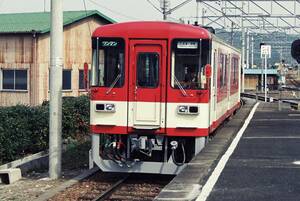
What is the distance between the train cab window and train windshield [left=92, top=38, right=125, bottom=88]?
0.33 meters

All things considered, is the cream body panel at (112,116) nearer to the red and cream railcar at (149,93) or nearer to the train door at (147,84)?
the red and cream railcar at (149,93)

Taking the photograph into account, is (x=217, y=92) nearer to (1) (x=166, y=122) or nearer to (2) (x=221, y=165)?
(1) (x=166, y=122)

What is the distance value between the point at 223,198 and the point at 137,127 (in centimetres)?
455

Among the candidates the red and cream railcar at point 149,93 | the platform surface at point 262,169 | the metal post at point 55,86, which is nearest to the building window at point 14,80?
the platform surface at point 262,169

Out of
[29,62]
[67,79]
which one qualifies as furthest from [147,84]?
[67,79]

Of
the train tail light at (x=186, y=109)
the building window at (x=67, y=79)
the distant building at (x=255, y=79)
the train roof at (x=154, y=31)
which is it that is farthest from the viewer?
the distant building at (x=255, y=79)

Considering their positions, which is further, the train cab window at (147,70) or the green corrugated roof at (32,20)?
the green corrugated roof at (32,20)

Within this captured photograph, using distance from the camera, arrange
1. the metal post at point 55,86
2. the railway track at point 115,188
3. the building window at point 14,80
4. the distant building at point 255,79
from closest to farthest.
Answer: the railway track at point 115,188 → the metal post at point 55,86 → the building window at point 14,80 → the distant building at point 255,79

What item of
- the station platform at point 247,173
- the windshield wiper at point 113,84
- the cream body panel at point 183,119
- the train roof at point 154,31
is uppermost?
the train roof at point 154,31

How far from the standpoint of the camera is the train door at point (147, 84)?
471 inches

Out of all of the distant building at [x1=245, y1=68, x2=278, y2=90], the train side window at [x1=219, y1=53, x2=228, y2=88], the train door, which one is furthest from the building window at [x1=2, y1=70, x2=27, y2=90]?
the distant building at [x1=245, y1=68, x2=278, y2=90]

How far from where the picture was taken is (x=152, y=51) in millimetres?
12031

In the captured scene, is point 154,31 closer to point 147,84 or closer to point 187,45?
point 187,45

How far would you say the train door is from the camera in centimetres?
1195
